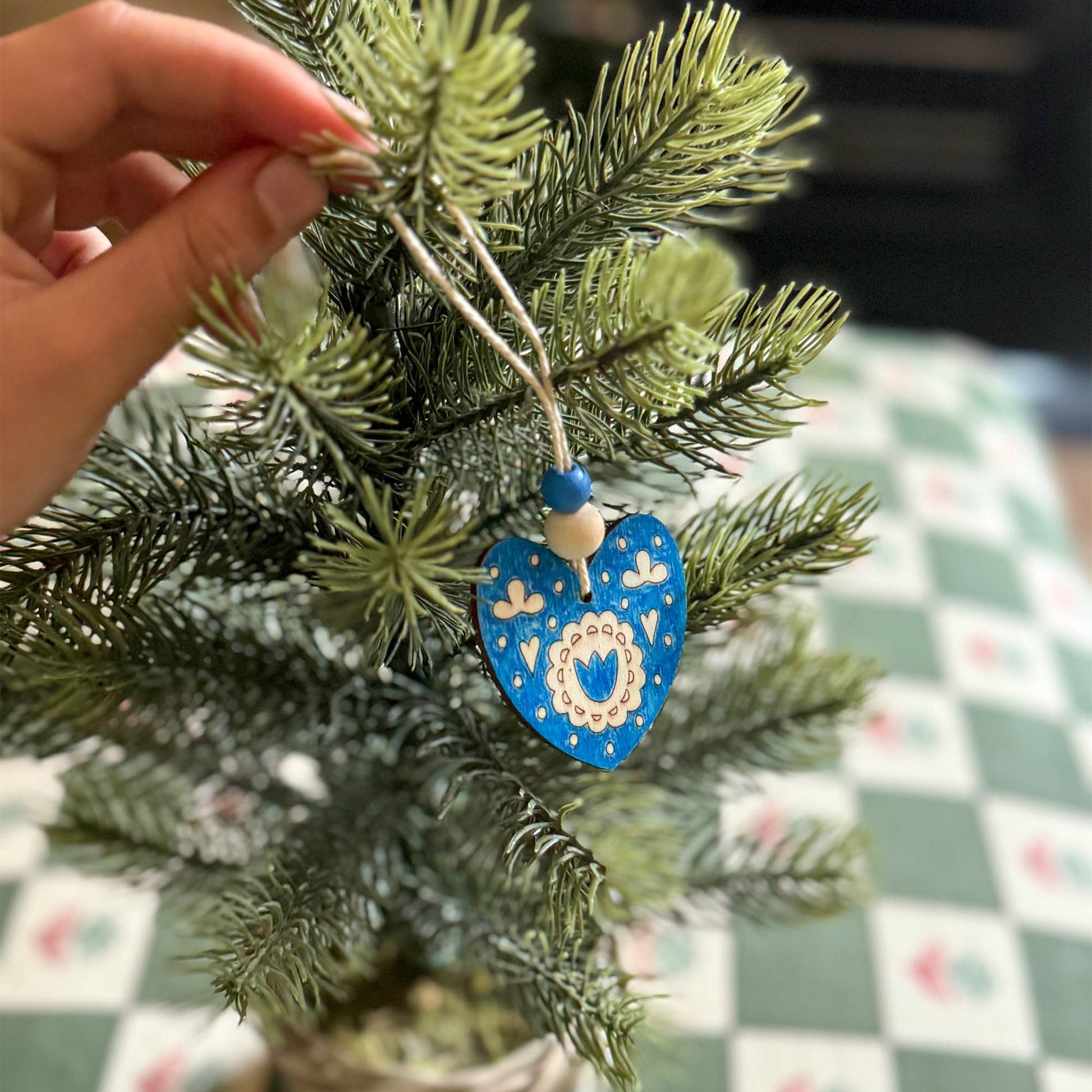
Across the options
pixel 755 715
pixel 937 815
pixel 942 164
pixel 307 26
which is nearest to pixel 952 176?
pixel 942 164

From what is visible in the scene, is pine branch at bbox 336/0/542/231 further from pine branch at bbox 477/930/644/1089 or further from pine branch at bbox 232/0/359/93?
pine branch at bbox 477/930/644/1089

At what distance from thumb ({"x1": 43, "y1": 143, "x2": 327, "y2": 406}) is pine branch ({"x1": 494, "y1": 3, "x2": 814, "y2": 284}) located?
0.24 feet

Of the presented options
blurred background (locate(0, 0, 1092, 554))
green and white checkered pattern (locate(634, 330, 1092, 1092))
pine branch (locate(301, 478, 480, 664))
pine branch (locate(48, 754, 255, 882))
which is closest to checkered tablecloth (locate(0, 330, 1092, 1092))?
green and white checkered pattern (locate(634, 330, 1092, 1092))

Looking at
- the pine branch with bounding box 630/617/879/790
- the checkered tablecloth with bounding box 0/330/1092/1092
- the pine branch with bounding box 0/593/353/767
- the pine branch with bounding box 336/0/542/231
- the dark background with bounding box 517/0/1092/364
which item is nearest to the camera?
the pine branch with bounding box 336/0/542/231

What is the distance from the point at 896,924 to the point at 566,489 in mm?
496

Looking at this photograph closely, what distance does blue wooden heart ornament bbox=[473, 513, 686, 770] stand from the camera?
1.05ft

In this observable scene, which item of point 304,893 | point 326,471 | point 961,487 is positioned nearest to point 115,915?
point 304,893

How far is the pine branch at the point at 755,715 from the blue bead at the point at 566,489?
0.57ft

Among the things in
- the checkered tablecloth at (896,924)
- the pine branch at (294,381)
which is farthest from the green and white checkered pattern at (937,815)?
the pine branch at (294,381)

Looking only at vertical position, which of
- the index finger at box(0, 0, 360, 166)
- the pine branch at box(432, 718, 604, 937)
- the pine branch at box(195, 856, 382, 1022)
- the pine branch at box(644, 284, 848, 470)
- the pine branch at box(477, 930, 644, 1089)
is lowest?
the pine branch at box(477, 930, 644, 1089)

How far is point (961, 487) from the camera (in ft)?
3.28

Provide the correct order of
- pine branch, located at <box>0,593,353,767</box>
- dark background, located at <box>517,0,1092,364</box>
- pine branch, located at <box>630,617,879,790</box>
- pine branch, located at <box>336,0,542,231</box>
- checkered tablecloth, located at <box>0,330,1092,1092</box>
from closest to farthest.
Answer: pine branch, located at <box>336,0,542,231</box>, pine branch, located at <box>0,593,353,767</box>, pine branch, located at <box>630,617,879,790</box>, checkered tablecloth, located at <box>0,330,1092,1092</box>, dark background, located at <box>517,0,1092,364</box>

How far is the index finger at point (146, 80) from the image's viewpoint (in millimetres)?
285

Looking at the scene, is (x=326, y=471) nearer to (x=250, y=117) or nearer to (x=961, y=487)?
(x=250, y=117)
